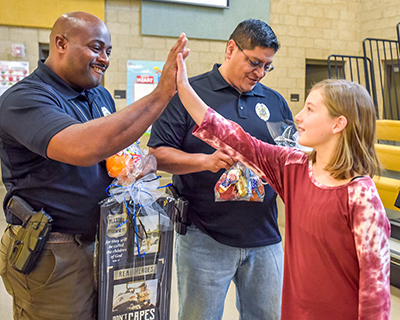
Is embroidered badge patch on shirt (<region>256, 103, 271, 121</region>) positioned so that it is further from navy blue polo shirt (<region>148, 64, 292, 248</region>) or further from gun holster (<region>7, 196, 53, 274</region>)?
gun holster (<region>7, 196, 53, 274</region>)

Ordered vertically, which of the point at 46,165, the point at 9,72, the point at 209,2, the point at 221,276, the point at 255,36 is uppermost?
the point at 209,2

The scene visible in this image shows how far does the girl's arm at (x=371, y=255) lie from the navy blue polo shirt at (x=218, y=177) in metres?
0.55

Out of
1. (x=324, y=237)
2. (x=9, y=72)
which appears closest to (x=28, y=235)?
(x=324, y=237)

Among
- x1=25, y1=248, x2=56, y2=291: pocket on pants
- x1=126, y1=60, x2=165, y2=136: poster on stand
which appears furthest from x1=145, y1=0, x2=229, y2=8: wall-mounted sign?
x1=25, y1=248, x2=56, y2=291: pocket on pants

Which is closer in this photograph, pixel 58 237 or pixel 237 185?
pixel 58 237

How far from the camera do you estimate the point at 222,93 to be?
67.1 inches

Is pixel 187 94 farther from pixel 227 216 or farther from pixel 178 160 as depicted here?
pixel 227 216

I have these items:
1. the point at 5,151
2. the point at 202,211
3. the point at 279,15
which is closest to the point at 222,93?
the point at 202,211

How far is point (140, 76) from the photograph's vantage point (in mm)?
6527

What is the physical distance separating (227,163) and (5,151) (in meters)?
0.81

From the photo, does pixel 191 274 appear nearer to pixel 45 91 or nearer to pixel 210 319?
pixel 210 319

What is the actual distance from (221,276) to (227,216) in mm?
260

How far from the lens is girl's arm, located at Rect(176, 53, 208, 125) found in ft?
4.16

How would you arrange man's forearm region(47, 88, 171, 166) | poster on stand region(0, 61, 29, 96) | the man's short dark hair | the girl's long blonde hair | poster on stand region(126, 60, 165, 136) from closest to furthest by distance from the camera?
man's forearm region(47, 88, 171, 166) < the girl's long blonde hair < the man's short dark hair < poster on stand region(0, 61, 29, 96) < poster on stand region(126, 60, 165, 136)
